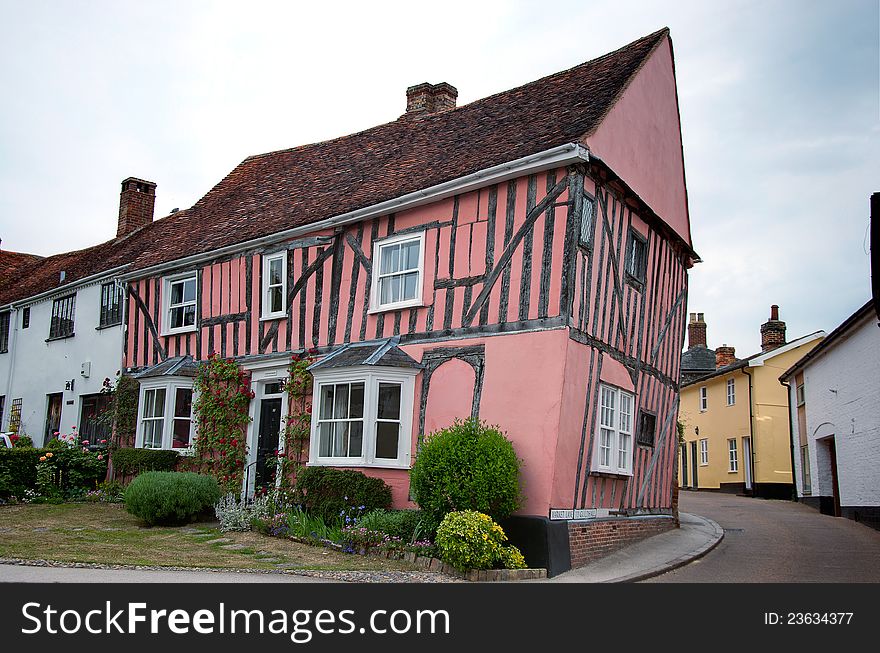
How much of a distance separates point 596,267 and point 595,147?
183 centimetres

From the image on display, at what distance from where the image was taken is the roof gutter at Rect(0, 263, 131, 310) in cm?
2141

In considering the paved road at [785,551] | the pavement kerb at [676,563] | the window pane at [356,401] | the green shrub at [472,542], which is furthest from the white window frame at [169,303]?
the paved road at [785,551]

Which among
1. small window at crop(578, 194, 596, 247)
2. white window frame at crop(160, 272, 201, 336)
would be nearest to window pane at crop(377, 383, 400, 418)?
small window at crop(578, 194, 596, 247)

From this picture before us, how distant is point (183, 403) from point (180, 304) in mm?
2401

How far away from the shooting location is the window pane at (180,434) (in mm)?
17781

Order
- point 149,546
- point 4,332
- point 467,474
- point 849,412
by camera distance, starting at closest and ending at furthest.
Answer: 1. point 467,474
2. point 149,546
3. point 849,412
4. point 4,332

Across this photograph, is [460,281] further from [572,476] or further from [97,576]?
[97,576]

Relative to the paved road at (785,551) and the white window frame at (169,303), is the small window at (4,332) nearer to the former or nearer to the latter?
the white window frame at (169,303)

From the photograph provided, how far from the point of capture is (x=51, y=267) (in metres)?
27.8

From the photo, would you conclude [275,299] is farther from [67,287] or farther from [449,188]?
[67,287]

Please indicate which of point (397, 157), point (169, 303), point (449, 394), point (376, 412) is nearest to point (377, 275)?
point (376, 412)

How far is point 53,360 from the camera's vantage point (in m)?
23.3

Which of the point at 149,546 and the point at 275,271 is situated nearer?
the point at 149,546
